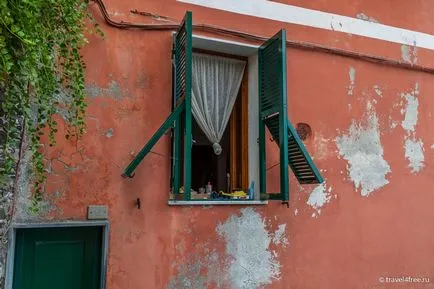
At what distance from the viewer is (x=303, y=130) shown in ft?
15.0

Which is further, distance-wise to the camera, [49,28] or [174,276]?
[174,276]

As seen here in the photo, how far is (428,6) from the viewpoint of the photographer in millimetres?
5633

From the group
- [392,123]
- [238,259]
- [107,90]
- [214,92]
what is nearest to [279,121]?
[214,92]

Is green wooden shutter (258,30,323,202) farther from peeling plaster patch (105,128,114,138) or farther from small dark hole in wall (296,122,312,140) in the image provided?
peeling plaster patch (105,128,114,138)

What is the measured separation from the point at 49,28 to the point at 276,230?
2.81 meters

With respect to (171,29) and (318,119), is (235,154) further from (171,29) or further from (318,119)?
(171,29)

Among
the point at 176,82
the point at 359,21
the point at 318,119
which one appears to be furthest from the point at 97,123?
the point at 359,21

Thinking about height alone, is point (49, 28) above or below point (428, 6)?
below

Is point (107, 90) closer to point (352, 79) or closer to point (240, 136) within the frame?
point (240, 136)

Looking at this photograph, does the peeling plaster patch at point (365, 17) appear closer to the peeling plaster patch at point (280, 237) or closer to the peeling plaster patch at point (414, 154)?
the peeling plaster patch at point (414, 154)

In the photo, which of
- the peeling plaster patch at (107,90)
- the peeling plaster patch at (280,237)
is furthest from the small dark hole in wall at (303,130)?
the peeling plaster patch at (107,90)

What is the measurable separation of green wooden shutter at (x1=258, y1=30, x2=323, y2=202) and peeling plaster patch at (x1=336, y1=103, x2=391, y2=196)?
0.91 m

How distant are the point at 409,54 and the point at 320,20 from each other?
4.53 feet

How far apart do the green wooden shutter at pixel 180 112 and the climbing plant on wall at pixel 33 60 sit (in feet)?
2.04
